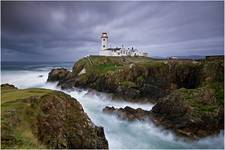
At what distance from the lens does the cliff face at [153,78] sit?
39.2 metres

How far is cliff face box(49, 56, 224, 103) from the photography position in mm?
39188

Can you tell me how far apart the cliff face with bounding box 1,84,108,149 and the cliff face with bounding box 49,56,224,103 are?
68.9 ft

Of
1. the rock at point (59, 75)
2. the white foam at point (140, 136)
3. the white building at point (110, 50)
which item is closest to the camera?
the white foam at point (140, 136)

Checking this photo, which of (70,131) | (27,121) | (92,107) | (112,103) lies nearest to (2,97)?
(27,121)

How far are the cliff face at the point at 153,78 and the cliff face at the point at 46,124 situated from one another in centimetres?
2099

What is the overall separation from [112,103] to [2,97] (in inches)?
858

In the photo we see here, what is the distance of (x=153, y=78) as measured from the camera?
4475 centimetres

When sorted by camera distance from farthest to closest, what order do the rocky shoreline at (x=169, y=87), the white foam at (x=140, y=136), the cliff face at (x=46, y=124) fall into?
the rocky shoreline at (x=169, y=87)
the white foam at (x=140, y=136)
the cliff face at (x=46, y=124)

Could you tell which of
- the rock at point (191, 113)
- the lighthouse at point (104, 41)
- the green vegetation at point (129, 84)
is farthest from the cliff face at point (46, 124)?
the lighthouse at point (104, 41)

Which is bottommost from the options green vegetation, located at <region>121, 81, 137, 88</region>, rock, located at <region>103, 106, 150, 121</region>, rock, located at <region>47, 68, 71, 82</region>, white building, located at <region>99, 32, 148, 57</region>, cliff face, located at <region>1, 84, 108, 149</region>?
rock, located at <region>103, 106, 150, 121</region>

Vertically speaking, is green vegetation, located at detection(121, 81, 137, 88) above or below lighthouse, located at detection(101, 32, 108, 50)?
below

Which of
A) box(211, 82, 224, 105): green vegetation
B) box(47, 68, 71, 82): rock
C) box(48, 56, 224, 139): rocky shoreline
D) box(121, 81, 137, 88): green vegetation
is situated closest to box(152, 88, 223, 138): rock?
box(48, 56, 224, 139): rocky shoreline

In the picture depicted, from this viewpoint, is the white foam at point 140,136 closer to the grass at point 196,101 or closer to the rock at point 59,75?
the grass at point 196,101

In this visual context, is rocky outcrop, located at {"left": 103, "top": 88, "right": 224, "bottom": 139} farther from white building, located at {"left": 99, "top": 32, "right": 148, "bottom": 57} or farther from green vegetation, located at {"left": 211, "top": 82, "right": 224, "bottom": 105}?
white building, located at {"left": 99, "top": 32, "right": 148, "bottom": 57}
